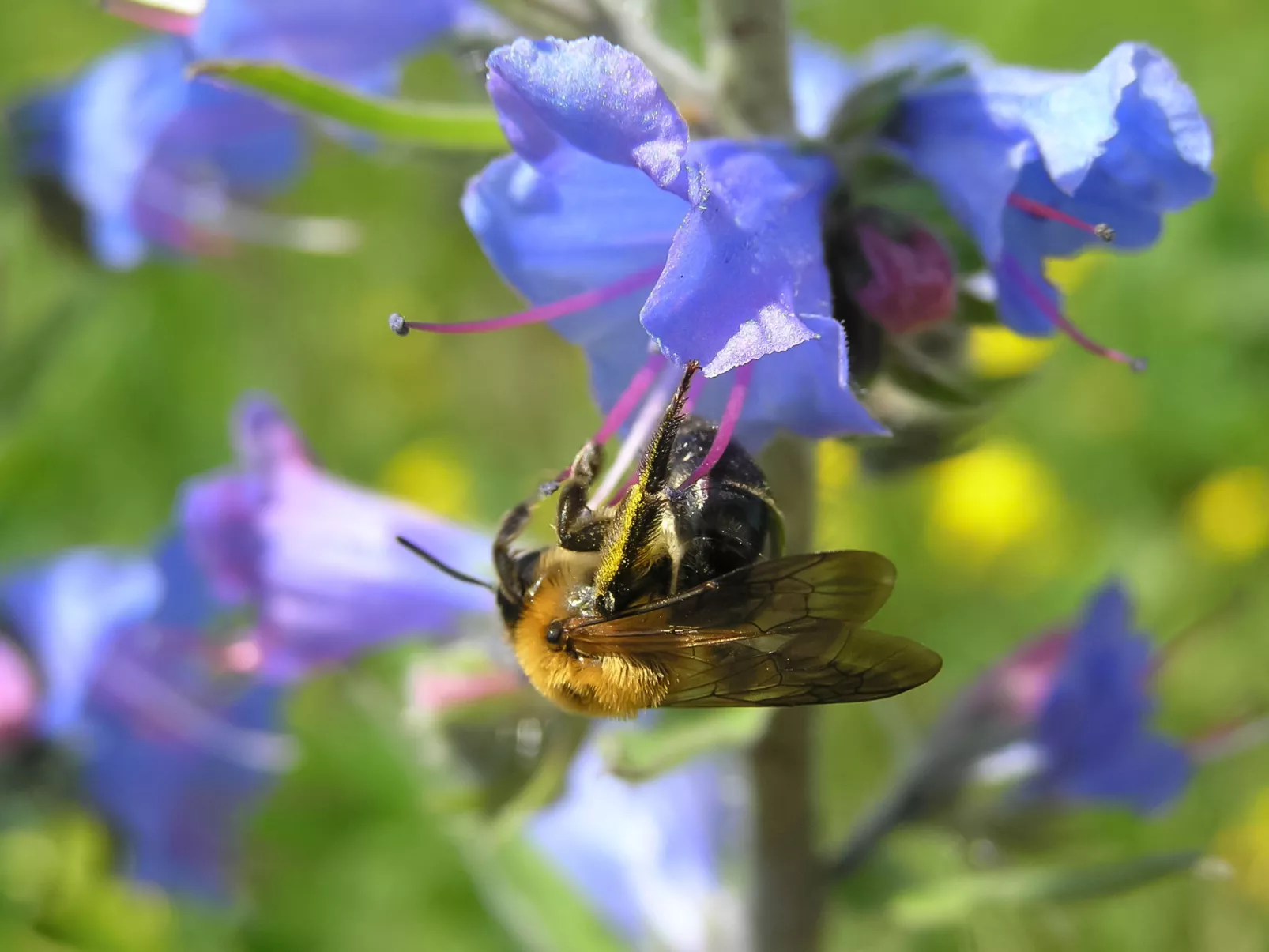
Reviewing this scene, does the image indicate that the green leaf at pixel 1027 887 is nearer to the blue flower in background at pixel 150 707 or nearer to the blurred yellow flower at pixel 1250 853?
the blue flower in background at pixel 150 707

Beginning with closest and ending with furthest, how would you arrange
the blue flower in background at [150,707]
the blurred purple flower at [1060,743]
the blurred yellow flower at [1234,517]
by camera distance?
the blurred purple flower at [1060,743] → the blue flower in background at [150,707] → the blurred yellow flower at [1234,517]

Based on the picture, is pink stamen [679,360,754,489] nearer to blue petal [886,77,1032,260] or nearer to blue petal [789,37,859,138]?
blue petal [886,77,1032,260]

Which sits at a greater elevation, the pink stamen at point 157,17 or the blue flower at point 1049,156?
the blue flower at point 1049,156

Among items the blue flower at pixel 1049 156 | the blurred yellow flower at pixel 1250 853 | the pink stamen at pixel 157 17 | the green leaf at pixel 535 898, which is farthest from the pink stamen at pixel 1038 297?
the blurred yellow flower at pixel 1250 853

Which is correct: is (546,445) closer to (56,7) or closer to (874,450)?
(56,7)

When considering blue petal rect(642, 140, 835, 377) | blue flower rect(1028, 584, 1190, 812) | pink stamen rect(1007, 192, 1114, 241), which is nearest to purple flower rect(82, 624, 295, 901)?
blue flower rect(1028, 584, 1190, 812)

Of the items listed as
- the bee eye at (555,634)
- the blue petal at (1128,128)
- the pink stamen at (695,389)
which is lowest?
the bee eye at (555,634)
